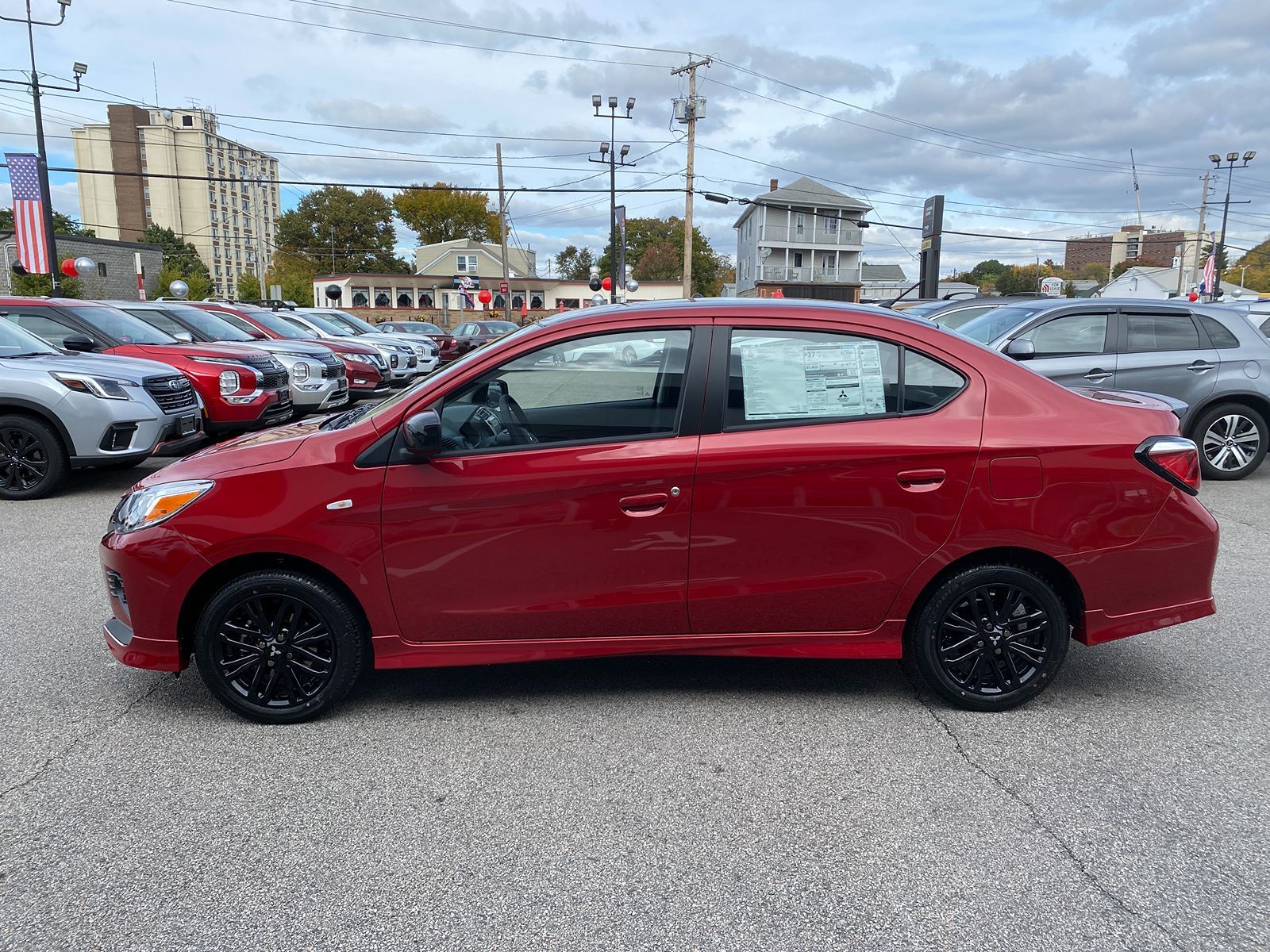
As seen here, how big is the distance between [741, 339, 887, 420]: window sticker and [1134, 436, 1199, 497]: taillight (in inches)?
42.9

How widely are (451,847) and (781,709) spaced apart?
1589 mm

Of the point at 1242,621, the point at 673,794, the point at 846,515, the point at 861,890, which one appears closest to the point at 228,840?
the point at 673,794

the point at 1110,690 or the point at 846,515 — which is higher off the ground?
the point at 846,515

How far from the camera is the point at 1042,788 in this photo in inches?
122

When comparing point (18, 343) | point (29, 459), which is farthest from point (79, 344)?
point (29, 459)

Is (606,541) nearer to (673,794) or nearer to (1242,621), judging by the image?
(673,794)

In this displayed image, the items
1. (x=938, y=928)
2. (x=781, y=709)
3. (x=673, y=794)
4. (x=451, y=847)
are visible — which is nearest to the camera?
→ (x=938, y=928)

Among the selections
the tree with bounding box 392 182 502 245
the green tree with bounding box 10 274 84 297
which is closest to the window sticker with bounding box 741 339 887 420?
the green tree with bounding box 10 274 84 297

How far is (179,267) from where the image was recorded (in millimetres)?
72250

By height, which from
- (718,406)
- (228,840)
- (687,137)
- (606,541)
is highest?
(687,137)

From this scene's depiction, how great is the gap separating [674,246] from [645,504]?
104306mm

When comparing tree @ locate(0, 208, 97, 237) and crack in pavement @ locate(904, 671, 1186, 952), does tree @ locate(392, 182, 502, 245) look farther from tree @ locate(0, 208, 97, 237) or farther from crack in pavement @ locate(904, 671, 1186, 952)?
crack in pavement @ locate(904, 671, 1186, 952)

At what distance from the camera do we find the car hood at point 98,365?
768 centimetres

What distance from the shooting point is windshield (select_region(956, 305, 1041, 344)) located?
8547 millimetres
